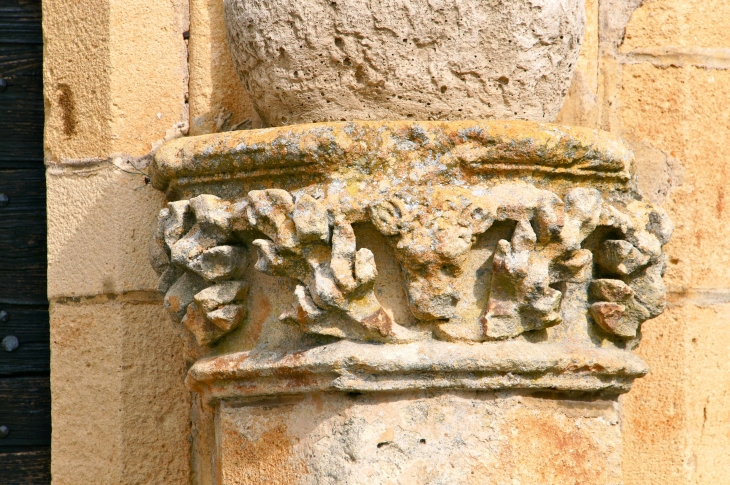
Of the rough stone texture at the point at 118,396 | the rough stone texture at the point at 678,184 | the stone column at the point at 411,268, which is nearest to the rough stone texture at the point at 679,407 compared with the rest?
the rough stone texture at the point at 678,184

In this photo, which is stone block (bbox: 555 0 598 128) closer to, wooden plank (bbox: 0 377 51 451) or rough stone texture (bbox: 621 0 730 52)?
rough stone texture (bbox: 621 0 730 52)

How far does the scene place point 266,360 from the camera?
1.47 m

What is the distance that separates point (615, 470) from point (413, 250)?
1.81 feet

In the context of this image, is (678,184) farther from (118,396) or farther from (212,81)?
(118,396)

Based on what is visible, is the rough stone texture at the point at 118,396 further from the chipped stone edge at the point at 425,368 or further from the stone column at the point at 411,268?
the chipped stone edge at the point at 425,368

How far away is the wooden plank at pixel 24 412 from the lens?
6.64ft

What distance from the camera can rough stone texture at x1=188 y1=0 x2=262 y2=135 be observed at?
188 centimetres

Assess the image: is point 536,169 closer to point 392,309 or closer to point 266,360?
point 392,309

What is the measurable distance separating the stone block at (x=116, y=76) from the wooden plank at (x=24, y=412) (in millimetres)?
528

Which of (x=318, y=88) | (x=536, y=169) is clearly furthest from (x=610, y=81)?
(x=318, y=88)

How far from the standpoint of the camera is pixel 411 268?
1394 millimetres

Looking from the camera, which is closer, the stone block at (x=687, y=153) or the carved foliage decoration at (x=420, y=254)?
the carved foliage decoration at (x=420, y=254)

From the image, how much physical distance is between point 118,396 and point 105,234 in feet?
1.10

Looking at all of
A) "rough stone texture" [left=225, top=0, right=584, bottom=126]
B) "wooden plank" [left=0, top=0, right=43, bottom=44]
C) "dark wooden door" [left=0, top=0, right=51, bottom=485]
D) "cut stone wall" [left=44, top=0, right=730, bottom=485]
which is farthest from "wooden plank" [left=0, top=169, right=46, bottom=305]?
"rough stone texture" [left=225, top=0, right=584, bottom=126]
